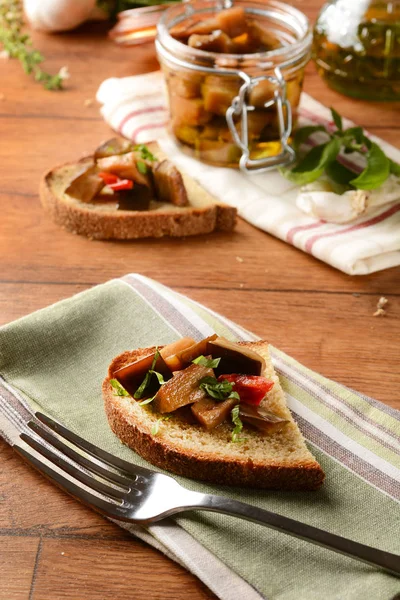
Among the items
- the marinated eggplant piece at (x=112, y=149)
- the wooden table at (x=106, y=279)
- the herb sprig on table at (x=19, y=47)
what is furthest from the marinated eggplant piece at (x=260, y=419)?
the herb sprig on table at (x=19, y=47)

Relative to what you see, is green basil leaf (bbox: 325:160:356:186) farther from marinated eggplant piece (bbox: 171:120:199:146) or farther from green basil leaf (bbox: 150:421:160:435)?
green basil leaf (bbox: 150:421:160:435)

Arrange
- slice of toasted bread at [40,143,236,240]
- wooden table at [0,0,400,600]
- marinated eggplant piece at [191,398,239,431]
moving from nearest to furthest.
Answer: wooden table at [0,0,400,600] < marinated eggplant piece at [191,398,239,431] < slice of toasted bread at [40,143,236,240]

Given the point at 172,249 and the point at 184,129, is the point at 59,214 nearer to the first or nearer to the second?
the point at 172,249

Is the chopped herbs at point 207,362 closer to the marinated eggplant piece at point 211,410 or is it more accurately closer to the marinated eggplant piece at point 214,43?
the marinated eggplant piece at point 211,410

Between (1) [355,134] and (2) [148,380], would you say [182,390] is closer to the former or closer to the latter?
(2) [148,380]

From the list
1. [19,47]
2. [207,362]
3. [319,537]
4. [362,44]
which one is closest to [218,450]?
[207,362]

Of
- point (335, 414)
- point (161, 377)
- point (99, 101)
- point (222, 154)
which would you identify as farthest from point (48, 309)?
point (99, 101)

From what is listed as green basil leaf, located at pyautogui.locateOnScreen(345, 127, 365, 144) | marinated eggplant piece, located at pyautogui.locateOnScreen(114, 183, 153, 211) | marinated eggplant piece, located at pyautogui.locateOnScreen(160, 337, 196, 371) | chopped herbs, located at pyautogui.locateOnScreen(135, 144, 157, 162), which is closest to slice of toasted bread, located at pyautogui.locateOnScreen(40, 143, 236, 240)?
marinated eggplant piece, located at pyautogui.locateOnScreen(114, 183, 153, 211)
